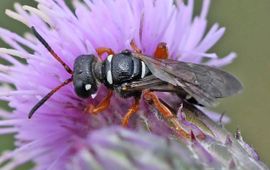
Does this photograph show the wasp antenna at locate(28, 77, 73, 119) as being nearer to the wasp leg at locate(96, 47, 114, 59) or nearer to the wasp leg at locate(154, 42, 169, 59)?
the wasp leg at locate(96, 47, 114, 59)

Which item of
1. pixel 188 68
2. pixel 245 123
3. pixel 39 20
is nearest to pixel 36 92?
pixel 39 20

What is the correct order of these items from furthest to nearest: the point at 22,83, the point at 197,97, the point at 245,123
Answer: the point at 245,123 → the point at 22,83 → the point at 197,97

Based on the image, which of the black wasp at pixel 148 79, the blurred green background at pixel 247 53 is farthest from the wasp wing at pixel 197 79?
the blurred green background at pixel 247 53

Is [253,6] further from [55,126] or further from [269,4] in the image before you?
[55,126]

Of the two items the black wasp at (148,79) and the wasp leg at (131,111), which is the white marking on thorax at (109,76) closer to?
the black wasp at (148,79)

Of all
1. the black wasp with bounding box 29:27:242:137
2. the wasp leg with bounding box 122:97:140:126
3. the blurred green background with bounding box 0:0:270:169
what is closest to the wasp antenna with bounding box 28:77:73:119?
the black wasp with bounding box 29:27:242:137

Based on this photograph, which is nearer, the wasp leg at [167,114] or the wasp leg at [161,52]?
the wasp leg at [167,114]
